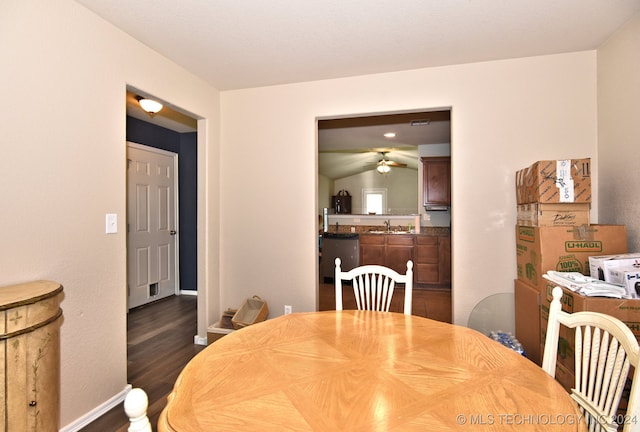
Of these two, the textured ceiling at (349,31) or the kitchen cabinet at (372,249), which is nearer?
the textured ceiling at (349,31)

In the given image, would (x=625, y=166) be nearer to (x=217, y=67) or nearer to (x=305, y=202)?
(x=305, y=202)

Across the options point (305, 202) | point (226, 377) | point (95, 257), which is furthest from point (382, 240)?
point (226, 377)

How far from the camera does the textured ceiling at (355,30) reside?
1.95 metres

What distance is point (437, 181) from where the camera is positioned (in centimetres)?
546

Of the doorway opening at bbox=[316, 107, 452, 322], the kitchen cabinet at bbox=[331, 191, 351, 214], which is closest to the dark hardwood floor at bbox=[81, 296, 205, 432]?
the doorway opening at bbox=[316, 107, 452, 322]

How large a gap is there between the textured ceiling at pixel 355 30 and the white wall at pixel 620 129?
0.51 ft

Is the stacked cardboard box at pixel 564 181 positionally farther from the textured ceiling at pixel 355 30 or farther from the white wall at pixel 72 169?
the white wall at pixel 72 169

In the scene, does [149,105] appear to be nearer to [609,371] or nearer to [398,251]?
[609,371]

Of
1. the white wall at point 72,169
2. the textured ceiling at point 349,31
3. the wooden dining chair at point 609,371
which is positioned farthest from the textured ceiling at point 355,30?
the wooden dining chair at point 609,371

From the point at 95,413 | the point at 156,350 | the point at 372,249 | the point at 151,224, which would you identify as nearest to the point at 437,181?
the point at 372,249

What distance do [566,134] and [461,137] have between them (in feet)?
2.49

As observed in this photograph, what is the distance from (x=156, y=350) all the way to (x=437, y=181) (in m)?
4.62

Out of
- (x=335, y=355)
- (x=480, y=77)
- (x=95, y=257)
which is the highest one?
(x=480, y=77)

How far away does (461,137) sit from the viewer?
2.76 m
